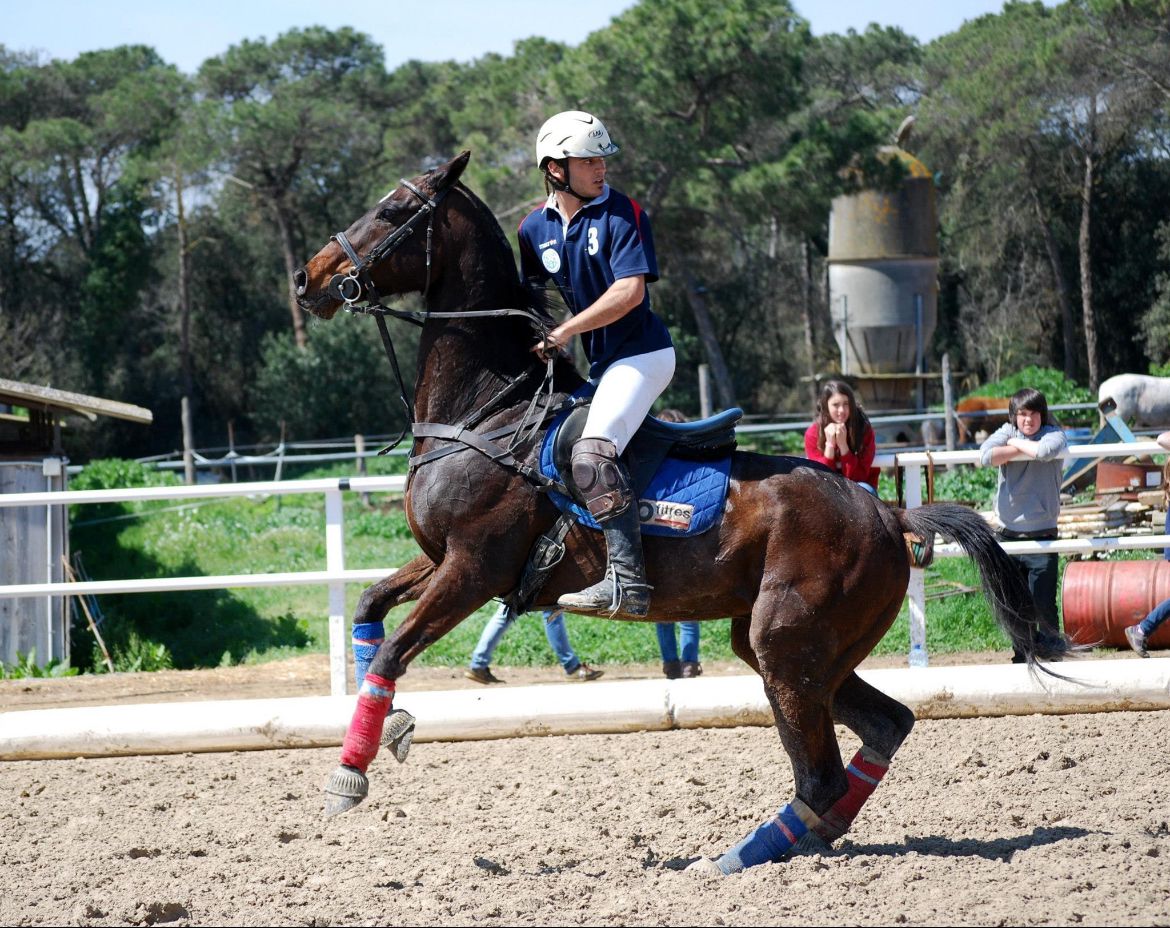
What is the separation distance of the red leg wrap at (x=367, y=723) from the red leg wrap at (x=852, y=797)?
65.7 inches

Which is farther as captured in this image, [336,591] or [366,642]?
[336,591]

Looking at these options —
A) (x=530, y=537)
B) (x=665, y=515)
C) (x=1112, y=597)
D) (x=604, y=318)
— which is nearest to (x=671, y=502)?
(x=665, y=515)

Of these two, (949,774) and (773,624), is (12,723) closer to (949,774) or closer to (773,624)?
(773,624)

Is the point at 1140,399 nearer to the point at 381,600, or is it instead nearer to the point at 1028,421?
the point at 1028,421

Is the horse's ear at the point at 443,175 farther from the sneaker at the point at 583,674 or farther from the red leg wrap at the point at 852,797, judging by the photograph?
the sneaker at the point at 583,674

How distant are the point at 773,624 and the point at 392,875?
5.40 ft

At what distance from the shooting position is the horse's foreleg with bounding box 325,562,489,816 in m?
4.58

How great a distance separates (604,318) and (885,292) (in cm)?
2798

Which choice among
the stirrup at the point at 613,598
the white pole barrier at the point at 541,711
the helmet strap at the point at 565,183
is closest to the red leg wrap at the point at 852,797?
the stirrup at the point at 613,598

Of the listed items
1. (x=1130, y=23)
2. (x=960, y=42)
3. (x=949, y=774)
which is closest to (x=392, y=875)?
(x=949, y=774)

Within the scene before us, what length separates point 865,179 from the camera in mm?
29297

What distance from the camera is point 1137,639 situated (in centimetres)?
801

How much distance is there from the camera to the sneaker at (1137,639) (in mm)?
7980

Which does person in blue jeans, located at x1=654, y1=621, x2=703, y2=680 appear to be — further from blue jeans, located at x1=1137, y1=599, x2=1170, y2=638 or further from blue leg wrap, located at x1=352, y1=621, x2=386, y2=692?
blue leg wrap, located at x1=352, y1=621, x2=386, y2=692
